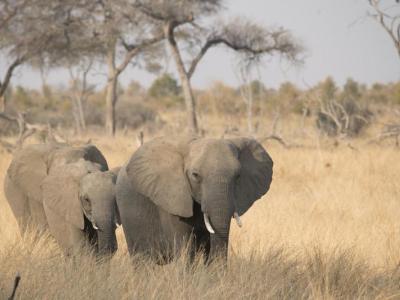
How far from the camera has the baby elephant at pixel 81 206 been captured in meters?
5.83

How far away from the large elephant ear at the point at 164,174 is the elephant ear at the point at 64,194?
4.06 ft

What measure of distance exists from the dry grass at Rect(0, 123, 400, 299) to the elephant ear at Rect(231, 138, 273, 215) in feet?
1.43

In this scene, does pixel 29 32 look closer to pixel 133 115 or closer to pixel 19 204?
pixel 19 204

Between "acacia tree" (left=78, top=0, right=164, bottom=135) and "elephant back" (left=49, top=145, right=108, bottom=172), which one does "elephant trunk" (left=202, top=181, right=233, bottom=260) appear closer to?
"elephant back" (left=49, top=145, right=108, bottom=172)

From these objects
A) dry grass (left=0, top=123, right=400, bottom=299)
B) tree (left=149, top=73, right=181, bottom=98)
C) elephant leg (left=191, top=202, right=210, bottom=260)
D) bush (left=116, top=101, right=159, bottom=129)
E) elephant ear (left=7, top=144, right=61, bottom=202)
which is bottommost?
dry grass (left=0, top=123, right=400, bottom=299)

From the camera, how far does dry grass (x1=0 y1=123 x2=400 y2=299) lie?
4.16 metres

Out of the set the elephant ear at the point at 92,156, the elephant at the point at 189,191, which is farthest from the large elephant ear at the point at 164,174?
the elephant ear at the point at 92,156

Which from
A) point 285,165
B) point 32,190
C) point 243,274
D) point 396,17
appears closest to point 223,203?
point 243,274

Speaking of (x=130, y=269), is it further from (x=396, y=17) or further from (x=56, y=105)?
(x=56, y=105)

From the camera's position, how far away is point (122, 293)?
13.6ft

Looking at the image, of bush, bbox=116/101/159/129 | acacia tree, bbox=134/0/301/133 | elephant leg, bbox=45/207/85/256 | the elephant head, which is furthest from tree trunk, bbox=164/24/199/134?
the elephant head

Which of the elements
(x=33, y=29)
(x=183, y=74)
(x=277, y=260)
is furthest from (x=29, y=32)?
(x=277, y=260)

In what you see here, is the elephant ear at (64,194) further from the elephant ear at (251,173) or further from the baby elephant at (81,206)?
the elephant ear at (251,173)

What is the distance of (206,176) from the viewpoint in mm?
4477
